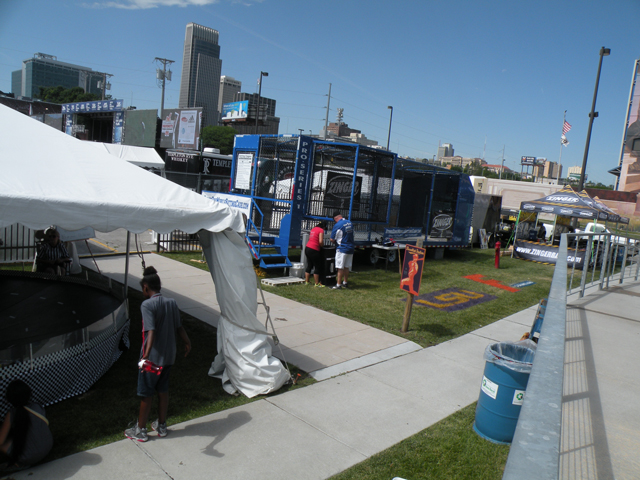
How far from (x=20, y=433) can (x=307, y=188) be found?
9818 millimetres

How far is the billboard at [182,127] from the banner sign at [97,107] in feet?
18.2

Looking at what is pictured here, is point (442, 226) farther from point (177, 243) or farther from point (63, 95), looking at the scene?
point (63, 95)

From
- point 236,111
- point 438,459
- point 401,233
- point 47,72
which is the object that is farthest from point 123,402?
point 47,72

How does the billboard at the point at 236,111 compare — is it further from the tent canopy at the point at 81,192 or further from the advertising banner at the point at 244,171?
the tent canopy at the point at 81,192

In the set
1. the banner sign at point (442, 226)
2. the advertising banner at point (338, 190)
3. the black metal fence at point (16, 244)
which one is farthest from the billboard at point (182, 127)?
the black metal fence at point (16, 244)

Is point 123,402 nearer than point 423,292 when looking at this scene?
Yes

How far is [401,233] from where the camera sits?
15.9 meters

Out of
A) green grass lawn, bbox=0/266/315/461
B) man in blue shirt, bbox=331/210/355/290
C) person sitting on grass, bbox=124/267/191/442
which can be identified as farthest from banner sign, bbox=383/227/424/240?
person sitting on grass, bbox=124/267/191/442

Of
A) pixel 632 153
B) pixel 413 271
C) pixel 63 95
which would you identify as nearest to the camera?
pixel 413 271

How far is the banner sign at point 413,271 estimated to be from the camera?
27.5 feet

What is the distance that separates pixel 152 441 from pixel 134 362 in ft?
6.60

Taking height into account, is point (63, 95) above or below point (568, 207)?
above

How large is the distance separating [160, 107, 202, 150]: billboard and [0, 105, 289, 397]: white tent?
38669 millimetres

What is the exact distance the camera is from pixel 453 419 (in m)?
5.42
